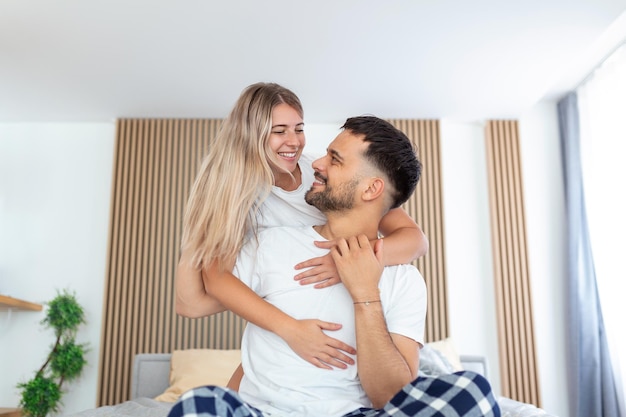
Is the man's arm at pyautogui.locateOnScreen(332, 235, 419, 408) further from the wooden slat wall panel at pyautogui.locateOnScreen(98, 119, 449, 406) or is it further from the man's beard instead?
the wooden slat wall panel at pyautogui.locateOnScreen(98, 119, 449, 406)

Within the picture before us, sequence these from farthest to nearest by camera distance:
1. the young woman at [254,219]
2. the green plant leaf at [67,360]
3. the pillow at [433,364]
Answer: the green plant leaf at [67,360] → the pillow at [433,364] → the young woman at [254,219]

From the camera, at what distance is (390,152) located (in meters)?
1.87

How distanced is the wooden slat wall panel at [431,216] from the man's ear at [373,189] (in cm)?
325

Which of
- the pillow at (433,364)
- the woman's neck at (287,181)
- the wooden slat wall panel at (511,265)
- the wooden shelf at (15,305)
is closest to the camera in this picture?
the woman's neck at (287,181)

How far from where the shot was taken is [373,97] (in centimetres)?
479

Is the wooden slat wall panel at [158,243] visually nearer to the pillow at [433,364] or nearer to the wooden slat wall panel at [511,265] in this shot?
the wooden slat wall panel at [511,265]

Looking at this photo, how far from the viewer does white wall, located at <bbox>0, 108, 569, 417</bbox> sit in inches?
195

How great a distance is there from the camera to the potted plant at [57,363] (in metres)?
4.50

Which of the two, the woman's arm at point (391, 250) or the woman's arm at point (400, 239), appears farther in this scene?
the woman's arm at point (400, 239)

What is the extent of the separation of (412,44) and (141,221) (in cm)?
248

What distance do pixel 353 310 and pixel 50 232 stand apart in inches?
159

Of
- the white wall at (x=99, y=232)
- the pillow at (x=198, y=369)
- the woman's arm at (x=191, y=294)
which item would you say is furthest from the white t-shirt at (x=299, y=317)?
the white wall at (x=99, y=232)

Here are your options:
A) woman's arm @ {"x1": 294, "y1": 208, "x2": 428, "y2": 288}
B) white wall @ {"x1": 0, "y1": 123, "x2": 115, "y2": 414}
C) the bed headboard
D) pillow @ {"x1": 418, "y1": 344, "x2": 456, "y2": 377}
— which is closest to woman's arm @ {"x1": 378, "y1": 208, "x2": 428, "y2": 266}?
woman's arm @ {"x1": 294, "y1": 208, "x2": 428, "y2": 288}

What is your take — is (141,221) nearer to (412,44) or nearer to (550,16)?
(412,44)
